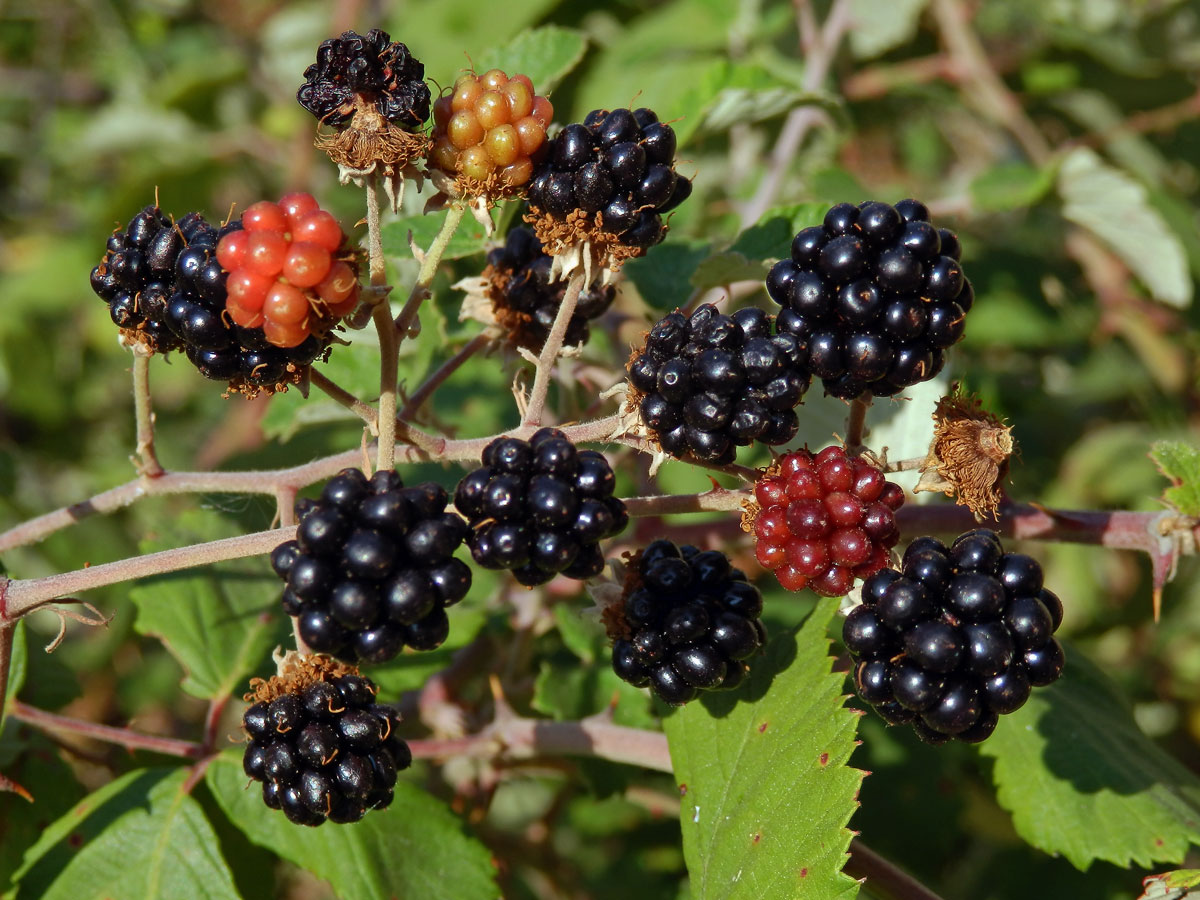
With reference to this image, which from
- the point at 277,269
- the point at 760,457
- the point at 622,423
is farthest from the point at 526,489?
the point at 760,457

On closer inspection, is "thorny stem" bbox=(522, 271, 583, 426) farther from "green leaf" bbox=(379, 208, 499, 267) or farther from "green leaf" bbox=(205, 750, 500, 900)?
"green leaf" bbox=(205, 750, 500, 900)

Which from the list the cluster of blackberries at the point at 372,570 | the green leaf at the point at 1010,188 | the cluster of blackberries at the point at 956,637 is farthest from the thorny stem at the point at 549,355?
the green leaf at the point at 1010,188

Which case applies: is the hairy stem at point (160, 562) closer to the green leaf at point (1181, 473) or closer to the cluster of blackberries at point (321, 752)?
the cluster of blackberries at point (321, 752)

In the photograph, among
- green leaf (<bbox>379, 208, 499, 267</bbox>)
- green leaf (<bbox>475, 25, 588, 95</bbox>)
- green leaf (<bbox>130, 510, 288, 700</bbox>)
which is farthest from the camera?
green leaf (<bbox>475, 25, 588, 95</bbox>)

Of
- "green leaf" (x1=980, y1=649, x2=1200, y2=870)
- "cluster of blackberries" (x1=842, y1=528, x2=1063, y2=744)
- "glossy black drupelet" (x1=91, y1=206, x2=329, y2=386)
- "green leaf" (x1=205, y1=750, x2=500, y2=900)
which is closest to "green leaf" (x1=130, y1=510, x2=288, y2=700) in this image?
"green leaf" (x1=205, y1=750, x2=500, y2=900)

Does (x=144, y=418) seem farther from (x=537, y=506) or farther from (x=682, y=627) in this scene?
(x=682, y=627)

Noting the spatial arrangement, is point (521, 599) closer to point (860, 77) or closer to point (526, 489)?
point (526, 489)
